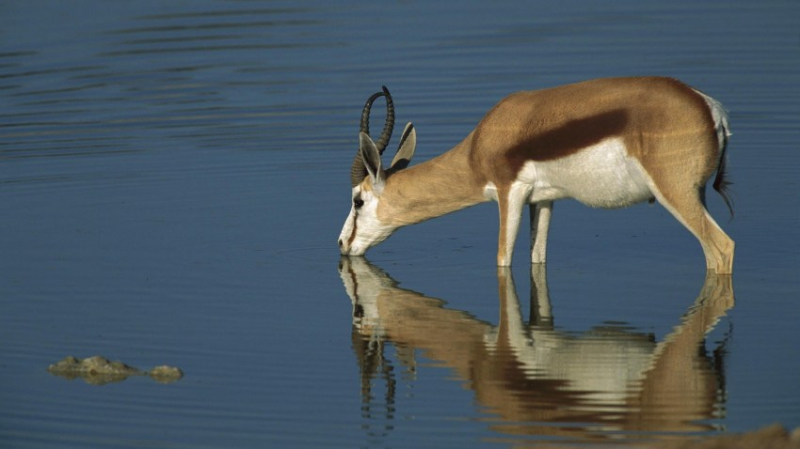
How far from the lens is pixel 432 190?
12.1 meters

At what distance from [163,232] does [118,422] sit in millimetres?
5074

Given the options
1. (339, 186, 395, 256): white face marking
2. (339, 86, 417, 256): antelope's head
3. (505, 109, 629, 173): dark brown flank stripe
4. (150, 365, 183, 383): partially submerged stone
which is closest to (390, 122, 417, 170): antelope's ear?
(339, 86, 417, 256): antelope's head

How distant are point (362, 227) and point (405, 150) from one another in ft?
2.59

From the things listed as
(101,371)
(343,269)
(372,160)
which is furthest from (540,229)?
(101,371)

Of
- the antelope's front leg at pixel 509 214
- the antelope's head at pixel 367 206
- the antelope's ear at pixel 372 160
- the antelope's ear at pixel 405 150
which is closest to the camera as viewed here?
the antelope's front leg at pixel 509 214

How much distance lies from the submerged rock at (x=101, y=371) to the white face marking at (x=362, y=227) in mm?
3507

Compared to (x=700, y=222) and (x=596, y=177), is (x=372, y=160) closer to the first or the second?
(x=596, y=177)

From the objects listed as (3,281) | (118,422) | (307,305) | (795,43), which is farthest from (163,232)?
(795,43)

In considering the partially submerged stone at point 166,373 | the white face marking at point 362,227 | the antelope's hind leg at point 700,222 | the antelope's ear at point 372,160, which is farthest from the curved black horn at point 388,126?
the partially submerged stone at point 166,373

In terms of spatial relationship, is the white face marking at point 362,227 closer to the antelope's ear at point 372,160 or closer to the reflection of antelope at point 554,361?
the antelope's ear at point 372,160

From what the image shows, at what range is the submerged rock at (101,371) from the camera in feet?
30.1

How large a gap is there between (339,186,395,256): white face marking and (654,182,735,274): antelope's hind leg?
8.85 feet

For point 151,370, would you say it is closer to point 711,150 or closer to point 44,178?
point 711,150

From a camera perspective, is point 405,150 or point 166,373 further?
point 405,150
